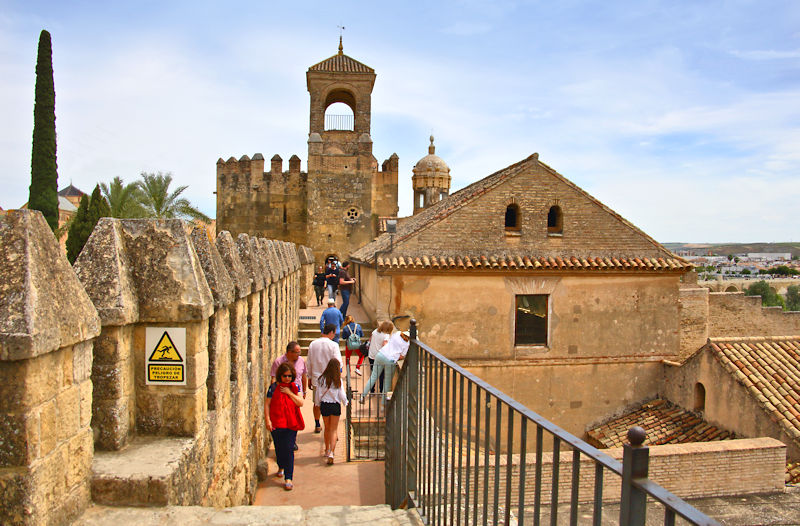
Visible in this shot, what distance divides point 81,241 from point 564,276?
16.9 m

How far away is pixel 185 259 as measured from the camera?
3.43 metres

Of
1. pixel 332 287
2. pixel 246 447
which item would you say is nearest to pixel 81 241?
pixel 332 287

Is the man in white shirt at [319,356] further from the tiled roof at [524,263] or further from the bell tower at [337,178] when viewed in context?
the bell tower at [337,178]

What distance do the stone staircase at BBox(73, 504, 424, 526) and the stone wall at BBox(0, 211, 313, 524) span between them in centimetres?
7

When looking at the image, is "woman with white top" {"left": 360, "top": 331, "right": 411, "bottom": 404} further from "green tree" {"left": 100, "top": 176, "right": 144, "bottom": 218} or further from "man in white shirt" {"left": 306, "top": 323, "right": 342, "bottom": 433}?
"green tree" {"left": 100, "top": 176, "right": 144, "bottom": 218}

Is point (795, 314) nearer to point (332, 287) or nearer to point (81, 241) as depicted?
point (332, 287)

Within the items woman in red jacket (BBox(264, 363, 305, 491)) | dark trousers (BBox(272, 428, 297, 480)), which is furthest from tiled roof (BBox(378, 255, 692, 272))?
dark trousers (BBox(272, 428, 297, 480))

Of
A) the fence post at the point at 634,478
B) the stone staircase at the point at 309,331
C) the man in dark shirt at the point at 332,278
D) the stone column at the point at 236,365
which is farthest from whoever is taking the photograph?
the man in dark shirt at the point at 332,278

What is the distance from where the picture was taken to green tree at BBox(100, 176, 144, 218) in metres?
24.1

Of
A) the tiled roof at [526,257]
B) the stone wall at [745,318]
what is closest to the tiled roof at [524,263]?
the tiled roof at [526,257]

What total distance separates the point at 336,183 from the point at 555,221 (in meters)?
16.8

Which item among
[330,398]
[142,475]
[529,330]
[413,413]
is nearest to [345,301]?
[529,330]

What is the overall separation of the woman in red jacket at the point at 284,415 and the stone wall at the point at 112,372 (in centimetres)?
121

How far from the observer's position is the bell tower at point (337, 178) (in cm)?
2955
